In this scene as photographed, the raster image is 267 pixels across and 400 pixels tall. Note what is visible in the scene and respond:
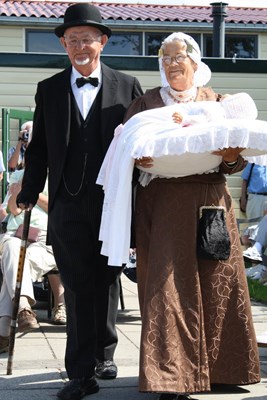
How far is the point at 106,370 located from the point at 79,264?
742mm

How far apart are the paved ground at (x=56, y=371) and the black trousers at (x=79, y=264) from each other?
256mm

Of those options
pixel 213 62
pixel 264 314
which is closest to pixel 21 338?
pixel 264 314

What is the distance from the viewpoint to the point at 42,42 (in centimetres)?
2317

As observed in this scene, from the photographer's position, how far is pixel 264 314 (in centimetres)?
827

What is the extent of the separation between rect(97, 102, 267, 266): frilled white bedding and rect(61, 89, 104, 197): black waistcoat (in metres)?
0.21

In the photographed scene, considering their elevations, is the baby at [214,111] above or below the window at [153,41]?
below

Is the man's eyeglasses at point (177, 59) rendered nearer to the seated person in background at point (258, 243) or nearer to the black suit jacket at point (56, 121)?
the black suit jacket at point (56, 121)

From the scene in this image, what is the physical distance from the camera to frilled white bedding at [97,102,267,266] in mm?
4758

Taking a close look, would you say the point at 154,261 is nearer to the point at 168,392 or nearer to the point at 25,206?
the point at 168,392

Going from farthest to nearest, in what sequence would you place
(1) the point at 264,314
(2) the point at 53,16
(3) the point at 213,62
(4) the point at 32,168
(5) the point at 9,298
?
(2) the point at 53,16, (3) the point at 213,62, (1) the point at 264,314, (5) the point at 9,298, (4) the point at 32,168

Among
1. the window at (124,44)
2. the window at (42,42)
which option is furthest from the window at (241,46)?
the window at (42,42)

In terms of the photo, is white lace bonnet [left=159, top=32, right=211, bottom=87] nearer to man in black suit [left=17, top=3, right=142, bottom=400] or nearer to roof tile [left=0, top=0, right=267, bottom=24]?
man in black suit [left=17, top=3, right=142, bottom=400]

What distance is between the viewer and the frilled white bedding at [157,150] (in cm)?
476

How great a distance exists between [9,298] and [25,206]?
116cm
